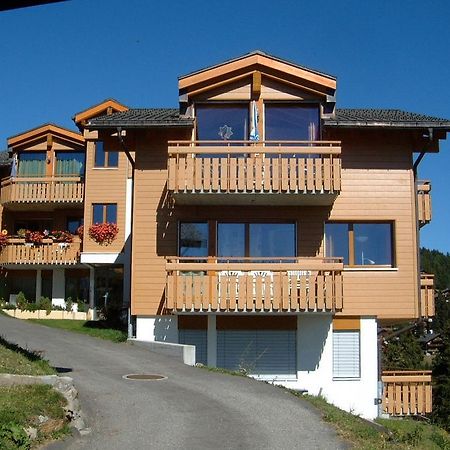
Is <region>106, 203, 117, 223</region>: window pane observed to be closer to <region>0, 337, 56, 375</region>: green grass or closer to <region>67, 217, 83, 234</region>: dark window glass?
<region>67, 217, 83, 234</region>: dark window glass

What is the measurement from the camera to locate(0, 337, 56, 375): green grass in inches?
482

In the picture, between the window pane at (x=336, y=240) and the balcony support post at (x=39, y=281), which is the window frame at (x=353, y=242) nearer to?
the window pane at (x=336, y=240)

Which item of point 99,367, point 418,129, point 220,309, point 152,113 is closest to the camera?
point 99,367

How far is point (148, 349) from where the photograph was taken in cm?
2022

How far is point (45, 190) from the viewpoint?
3525 cm

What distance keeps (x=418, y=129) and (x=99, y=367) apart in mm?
11170

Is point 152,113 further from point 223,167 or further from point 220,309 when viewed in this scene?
point 220,309

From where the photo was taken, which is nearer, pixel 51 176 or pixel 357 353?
pixel 357 353

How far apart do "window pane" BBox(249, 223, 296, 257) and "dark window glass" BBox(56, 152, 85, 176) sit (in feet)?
54.5

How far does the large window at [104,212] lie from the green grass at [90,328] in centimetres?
547

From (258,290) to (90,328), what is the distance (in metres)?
8.20

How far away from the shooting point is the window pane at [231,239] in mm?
21609

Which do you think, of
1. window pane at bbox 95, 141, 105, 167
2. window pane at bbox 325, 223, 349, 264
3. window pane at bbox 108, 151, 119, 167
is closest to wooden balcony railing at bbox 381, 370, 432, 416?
window pane at bbox 325, 223, 349, 264

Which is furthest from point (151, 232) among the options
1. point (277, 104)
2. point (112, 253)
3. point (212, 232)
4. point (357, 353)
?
point (112, 253)
